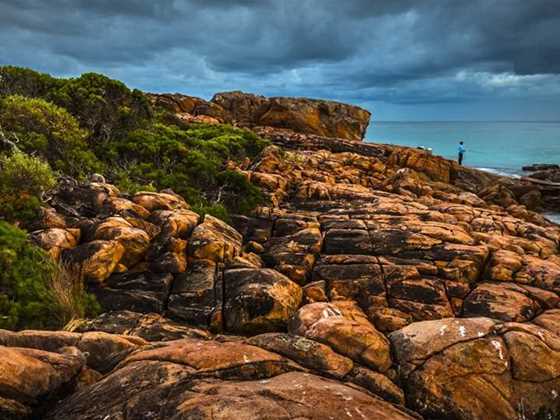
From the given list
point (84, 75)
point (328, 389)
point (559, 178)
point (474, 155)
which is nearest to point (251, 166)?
point (84, 75)

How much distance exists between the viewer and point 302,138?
135 feet

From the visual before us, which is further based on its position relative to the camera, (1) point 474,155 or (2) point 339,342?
(1) point 474,155

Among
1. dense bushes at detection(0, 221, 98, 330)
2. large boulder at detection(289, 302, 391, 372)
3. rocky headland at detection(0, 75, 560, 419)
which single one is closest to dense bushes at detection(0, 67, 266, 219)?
rocky headland at detection(0, 75, 560, 419)

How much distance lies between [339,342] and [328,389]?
73.8 inches

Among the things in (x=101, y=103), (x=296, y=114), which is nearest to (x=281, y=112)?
(x=296, y=114)

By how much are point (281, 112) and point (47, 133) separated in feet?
125

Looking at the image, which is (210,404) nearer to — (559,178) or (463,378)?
(463,378)

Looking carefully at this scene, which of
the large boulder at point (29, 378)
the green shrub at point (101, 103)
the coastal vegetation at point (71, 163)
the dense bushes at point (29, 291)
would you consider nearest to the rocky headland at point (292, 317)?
the large boulder at point (29, 378)

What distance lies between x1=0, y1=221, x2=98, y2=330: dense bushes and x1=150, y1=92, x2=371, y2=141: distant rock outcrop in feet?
134

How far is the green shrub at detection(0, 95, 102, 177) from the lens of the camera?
51.1 feet

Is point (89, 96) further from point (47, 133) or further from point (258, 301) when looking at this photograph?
point (258, 301)

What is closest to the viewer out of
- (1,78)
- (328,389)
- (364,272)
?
(328,389)

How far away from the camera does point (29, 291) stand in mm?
7859

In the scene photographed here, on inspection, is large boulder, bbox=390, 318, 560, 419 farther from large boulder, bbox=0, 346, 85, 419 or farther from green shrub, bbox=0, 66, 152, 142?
green shrub, bbox=0, 66, 152, 142
